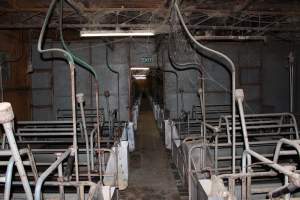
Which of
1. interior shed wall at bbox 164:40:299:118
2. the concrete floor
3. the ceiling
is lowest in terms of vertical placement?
the concrete floor

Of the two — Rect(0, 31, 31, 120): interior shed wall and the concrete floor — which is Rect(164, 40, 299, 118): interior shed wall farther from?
Rect(0, 31, 31, 120): interior shed wall

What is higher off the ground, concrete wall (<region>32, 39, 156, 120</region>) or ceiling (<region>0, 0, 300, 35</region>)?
ceiling (<region>0, 0, 300, 35</region>)

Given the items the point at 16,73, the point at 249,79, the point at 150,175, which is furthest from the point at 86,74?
the point at 249,79

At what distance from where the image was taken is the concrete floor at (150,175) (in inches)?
219

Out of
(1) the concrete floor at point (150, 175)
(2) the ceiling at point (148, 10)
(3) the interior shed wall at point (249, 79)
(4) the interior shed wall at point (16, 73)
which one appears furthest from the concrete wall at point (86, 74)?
(2) the ceiling at point (148, 10)

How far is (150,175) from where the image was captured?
668 cm

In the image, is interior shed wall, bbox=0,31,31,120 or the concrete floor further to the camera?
interior shed wall, bbox=0,31,31,120

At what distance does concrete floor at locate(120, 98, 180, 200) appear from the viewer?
557 centimetres

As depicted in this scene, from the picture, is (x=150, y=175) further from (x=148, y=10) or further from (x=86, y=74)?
(x=86, y=74)

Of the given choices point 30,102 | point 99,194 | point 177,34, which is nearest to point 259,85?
point 177,34

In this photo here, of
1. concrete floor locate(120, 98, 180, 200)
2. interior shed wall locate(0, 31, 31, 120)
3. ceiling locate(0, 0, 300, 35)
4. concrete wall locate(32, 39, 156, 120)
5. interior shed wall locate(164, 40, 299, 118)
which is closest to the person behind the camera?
concrete floor locate(120, 98, 180, 200)

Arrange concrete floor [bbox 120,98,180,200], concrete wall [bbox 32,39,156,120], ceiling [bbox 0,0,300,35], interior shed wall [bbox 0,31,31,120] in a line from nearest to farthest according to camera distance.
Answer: concrete floor [bbox 120,98,180,200], ceiling [bbox 0,0,300,35], interior shed wall [bbox 0,31,31,120], concrete wall [bbox 32,39,156,120]

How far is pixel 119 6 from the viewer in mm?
6586

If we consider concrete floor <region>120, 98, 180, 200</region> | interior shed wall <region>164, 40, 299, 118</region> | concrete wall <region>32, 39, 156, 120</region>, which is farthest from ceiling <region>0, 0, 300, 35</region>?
concrete floor <region>120, 98, 180, 200</region>
